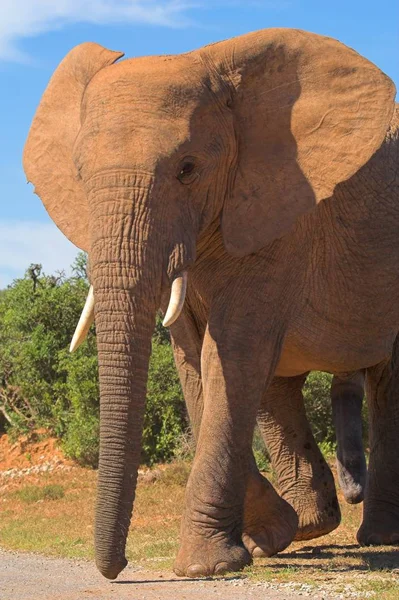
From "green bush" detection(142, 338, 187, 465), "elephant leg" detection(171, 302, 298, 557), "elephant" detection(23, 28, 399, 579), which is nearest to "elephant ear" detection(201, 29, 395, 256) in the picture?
"elephant" detection(23, 28, 399, 579)

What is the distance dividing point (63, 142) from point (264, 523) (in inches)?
100

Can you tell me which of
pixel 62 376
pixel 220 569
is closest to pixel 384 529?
pixel 220 569

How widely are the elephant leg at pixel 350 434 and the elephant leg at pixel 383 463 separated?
53 cm

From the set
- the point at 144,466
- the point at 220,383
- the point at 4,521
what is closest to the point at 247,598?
the point at 220,383

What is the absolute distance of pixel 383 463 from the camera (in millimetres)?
8070

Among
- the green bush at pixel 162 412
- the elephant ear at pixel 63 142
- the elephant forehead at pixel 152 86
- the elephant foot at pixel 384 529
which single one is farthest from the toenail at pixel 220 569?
the green bush at pixel 162 412

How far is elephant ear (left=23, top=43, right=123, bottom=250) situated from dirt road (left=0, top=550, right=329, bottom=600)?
1.80 metres

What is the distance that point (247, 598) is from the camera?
17.4 ft

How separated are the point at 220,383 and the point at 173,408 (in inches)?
357

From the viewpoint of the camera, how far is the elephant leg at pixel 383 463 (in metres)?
8.01

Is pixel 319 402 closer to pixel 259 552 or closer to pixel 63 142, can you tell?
pixel 259 552

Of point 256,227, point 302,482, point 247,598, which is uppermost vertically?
point 256,227

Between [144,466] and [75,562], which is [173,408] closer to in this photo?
[144,466]

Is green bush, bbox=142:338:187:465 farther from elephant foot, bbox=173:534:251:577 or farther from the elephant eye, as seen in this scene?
the elephant eye
